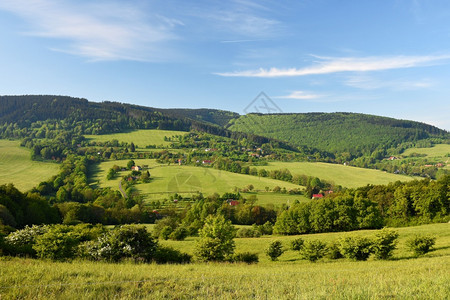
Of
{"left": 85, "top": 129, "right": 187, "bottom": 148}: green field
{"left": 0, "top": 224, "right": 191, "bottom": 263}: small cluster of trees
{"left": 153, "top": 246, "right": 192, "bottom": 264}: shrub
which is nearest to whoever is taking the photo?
{"left": 0, "top": 224, "right": 191, "bottom": 263}: small cluster of trees

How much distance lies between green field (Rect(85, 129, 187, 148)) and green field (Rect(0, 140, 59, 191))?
46.0 m

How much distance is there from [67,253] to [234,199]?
244ft

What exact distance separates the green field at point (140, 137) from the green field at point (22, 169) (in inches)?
1812

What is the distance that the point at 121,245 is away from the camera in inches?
754

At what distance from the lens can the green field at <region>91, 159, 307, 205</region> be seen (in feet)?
303

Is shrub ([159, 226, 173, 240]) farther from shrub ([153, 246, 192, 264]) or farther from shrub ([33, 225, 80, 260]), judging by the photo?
shrub ([33, 225, 80, 260])

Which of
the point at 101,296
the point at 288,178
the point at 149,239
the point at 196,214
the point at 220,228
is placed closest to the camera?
the point at 101,296

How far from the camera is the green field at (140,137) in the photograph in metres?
168

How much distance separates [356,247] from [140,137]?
571 feet

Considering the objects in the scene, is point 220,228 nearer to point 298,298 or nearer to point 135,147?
point 298,298

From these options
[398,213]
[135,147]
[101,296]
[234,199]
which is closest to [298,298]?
[101,296]

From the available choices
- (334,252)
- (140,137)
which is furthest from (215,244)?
(140,137)

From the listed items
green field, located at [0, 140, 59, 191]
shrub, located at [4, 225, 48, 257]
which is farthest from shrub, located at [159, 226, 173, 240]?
green field, located at [0, 140, 59, 191]

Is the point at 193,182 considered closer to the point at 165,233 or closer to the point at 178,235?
the point at 165,233
